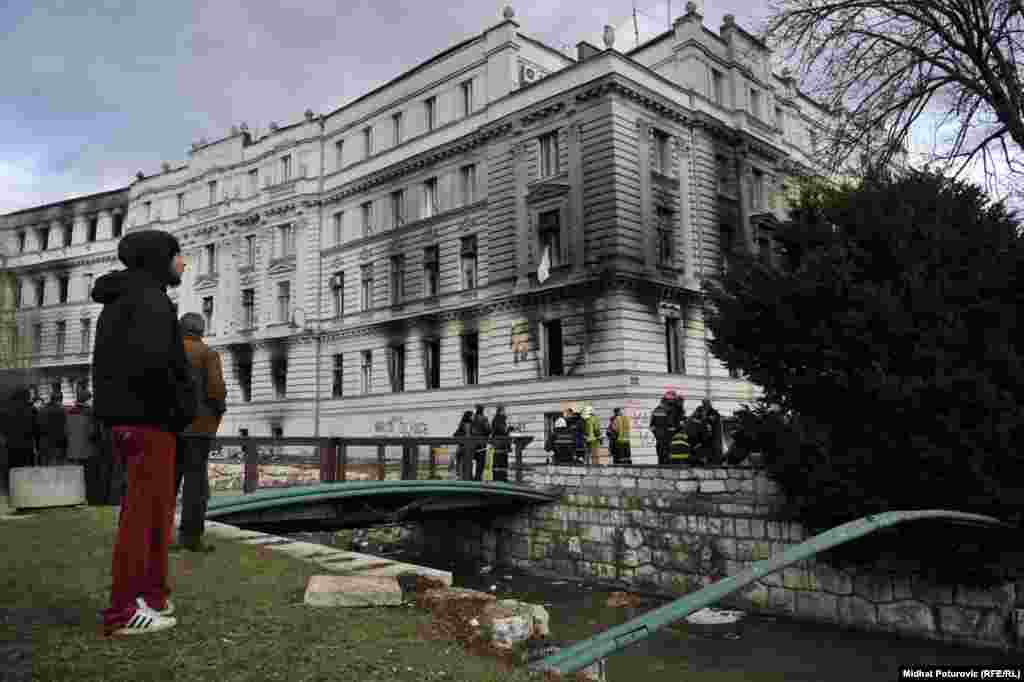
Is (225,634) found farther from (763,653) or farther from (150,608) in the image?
(763,653)

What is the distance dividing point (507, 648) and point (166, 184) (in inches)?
1871

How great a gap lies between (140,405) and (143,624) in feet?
3.73

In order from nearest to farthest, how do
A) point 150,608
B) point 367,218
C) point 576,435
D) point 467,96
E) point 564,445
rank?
point 150,608
point 564,445
point 576,435
point 467,96
point 367,218

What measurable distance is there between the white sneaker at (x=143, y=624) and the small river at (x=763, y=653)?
667 cm

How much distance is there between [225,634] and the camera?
386 centimetres

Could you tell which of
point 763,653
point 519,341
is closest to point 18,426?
point 763,653

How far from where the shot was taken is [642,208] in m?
25.8

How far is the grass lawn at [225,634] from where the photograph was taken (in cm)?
324

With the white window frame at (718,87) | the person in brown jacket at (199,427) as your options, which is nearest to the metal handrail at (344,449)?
the person in brown jacket at (199,427)

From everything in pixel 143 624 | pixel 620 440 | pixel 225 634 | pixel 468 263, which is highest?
pixel 468 263

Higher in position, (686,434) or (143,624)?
(686,434)

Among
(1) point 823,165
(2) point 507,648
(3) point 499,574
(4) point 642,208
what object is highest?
(4) point 642,208

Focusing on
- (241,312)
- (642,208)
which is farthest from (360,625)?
(241,312)

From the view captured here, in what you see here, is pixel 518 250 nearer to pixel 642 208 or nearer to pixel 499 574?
pixel 642 208
